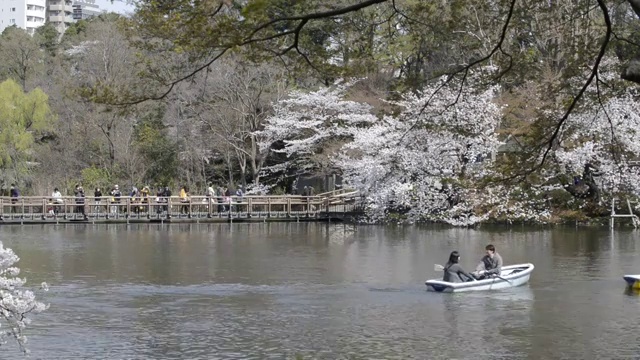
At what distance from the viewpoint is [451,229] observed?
34781mm

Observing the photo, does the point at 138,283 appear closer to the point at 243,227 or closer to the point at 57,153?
the point at 243,227

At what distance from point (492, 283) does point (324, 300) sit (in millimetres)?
3688

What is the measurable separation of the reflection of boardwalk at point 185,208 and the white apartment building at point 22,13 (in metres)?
68.7

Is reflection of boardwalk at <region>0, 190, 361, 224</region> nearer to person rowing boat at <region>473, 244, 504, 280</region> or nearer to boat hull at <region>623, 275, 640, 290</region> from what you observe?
person rowing boat at <region>473, 244, 504, 280</region>

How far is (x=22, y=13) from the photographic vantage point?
106 metres

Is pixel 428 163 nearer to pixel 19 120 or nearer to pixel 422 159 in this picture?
pixel 422 159

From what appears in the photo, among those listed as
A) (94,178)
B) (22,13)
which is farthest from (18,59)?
(22,13)

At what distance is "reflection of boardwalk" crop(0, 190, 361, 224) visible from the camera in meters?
40.5

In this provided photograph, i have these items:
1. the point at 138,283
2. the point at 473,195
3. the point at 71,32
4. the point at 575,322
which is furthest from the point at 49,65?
the point at 575,322

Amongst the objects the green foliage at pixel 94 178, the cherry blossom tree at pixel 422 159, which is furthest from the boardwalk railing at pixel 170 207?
the green foliage at pixel 94 178

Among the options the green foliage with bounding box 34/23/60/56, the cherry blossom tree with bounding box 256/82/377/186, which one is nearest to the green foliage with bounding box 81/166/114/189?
the cherry blossom tree with bounding box 256/82/377/186

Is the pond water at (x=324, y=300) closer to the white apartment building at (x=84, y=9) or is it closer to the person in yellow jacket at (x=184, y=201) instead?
the person in yellow jacket at (x=184, y=201)

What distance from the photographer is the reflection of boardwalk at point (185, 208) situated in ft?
133

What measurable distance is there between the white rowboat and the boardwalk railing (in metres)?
19.4
